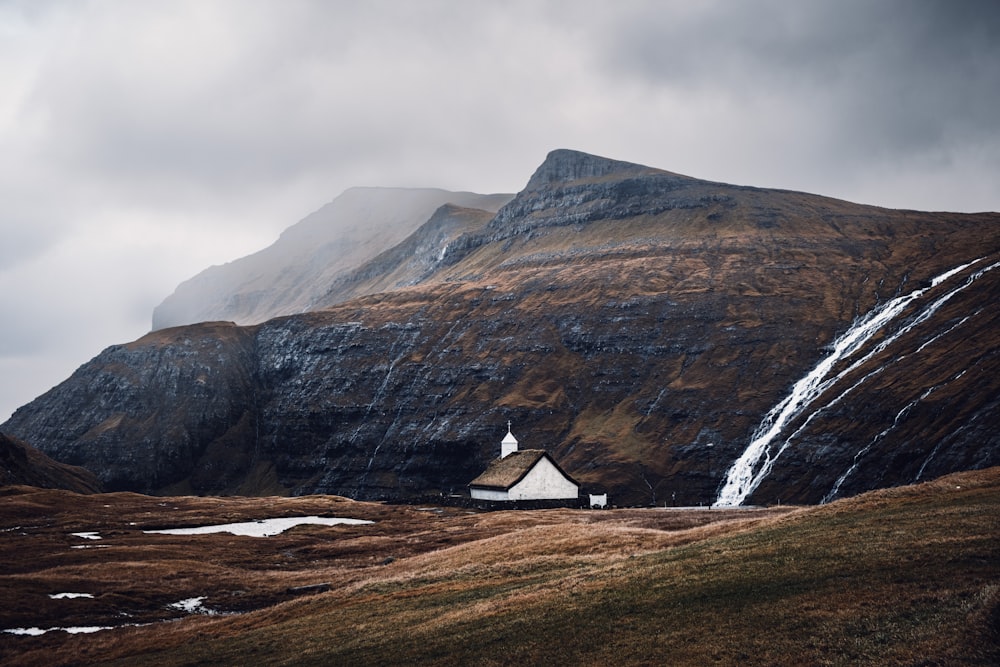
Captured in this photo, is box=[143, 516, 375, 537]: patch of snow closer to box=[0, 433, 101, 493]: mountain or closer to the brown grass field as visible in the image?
the brown grass field

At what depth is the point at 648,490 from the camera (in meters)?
144

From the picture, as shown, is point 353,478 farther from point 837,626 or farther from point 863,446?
point 837,626

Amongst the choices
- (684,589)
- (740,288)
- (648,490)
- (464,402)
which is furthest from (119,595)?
(740,288)

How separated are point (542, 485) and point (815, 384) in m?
62.2

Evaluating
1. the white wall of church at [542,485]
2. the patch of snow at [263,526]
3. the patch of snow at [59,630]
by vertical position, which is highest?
the white wall of church at [542,485]

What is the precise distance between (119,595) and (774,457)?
104109 mm

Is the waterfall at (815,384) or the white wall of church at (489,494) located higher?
the waterfall at (815,384)

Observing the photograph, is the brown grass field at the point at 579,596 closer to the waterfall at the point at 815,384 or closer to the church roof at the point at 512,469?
the church roof at the point at 512,469

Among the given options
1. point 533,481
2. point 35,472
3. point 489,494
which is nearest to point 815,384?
point 533,481

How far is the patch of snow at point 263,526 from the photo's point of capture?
9306 centimetres

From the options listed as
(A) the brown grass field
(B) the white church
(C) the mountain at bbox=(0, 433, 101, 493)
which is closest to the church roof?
→ (B) the white church

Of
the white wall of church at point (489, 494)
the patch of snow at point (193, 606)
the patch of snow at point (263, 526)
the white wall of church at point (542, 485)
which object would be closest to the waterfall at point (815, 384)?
the white wall of church at point (542, 485)

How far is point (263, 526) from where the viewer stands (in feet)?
326

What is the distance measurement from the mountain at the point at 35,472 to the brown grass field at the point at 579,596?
8243 centimetres
